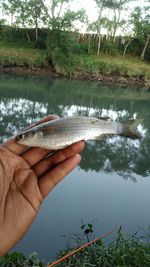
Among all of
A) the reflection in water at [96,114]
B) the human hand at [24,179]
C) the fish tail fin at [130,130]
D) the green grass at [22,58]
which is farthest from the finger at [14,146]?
the green grass at [22,58]

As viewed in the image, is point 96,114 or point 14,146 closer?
Result: point 14,146

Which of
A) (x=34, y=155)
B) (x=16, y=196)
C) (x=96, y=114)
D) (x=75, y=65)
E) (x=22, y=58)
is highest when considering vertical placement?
(x=34, y=155)

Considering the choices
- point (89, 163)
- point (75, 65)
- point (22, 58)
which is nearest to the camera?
point (89, 163)

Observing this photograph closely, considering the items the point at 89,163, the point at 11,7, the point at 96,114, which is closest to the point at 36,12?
the point at 11,7

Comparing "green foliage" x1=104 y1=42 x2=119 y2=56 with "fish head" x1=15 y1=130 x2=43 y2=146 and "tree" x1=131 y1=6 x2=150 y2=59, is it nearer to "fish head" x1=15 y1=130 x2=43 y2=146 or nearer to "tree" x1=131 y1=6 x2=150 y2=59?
"tree" x1=131 y1=6 x2=150 y2=59

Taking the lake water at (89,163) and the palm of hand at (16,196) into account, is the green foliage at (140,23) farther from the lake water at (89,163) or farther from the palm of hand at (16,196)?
the palm of hand at (16,196)

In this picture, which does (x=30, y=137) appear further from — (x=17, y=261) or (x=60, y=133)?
(x=17, y=261)

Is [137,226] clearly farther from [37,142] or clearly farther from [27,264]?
[37,142]
